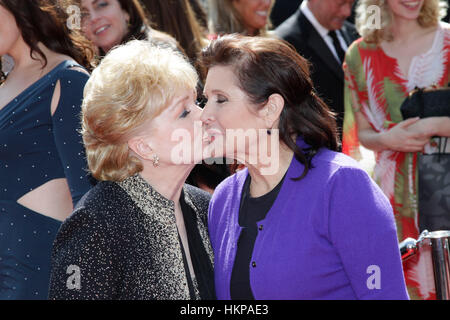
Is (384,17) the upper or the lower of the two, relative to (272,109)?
lower

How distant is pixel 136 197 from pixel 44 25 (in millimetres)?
918

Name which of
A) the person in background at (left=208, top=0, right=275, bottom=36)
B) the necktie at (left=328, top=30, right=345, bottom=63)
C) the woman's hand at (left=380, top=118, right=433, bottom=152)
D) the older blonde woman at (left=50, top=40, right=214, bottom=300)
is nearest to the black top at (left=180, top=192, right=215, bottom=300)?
the older blonde woman at (left=50, top=40, right=214, bottom=300)

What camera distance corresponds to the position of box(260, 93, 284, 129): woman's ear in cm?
210

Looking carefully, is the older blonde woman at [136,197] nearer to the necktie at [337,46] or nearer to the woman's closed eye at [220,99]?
the woman's closed eye at [220,99]

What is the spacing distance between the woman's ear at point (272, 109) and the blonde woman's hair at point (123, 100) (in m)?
Answer: 0.28

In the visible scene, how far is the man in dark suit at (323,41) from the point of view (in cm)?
401

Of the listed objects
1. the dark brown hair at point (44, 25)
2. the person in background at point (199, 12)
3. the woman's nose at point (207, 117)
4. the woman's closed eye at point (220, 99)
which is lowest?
the person in background at point (199, 12)

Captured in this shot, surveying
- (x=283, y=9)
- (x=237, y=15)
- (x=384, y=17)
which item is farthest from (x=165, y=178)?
(x=283, y=9)

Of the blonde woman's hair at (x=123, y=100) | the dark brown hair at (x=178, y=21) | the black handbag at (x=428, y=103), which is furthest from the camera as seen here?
the dark brown hair at (x=178, y=21)

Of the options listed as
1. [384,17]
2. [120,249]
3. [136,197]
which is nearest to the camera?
[120,249]

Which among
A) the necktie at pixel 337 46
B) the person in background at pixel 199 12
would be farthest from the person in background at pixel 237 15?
the necktie at pixel 337 46

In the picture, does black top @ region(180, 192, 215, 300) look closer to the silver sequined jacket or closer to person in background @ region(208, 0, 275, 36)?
the silver sequined jacket

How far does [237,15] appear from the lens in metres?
4.06

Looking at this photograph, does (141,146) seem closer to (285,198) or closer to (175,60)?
(175,60)
